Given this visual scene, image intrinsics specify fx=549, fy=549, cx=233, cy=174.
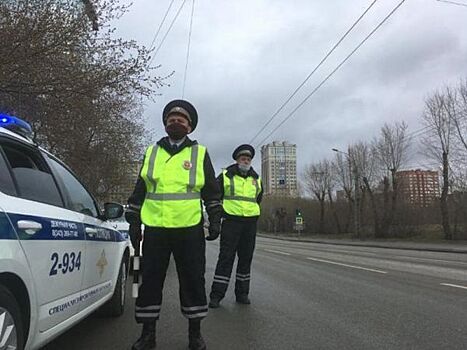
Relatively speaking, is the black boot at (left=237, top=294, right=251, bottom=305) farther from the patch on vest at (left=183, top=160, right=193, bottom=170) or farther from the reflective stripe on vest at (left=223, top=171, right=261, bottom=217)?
the patch on vest at (left=183, top=160, right=193, bottom=170)

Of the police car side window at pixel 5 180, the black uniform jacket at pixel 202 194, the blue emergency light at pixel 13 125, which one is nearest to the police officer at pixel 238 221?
the black uniform jacket at pixel 202 194

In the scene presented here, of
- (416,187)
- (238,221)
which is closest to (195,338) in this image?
(238,221)

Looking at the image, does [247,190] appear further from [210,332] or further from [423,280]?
[423,280]

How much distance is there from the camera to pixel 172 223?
4.84m

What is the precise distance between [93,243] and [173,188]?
91 centimetres

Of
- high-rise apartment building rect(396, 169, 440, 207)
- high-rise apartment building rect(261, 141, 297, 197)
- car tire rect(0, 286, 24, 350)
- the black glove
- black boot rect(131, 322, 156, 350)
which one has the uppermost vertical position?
high-rise apartment building rect(261, 141, 297, 197)

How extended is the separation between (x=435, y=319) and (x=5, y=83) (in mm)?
10439

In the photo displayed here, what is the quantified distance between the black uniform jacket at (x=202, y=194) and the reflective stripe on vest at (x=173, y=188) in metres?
0.06

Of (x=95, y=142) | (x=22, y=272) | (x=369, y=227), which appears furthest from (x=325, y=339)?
(x=369, y=227)

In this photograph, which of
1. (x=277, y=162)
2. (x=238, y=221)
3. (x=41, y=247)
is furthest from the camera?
(x=277, y=162)

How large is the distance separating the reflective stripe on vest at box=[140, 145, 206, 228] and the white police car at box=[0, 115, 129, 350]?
25.0 inches

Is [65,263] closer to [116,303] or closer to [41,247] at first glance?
[41,247]

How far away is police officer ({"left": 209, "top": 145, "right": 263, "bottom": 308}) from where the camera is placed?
723 cm

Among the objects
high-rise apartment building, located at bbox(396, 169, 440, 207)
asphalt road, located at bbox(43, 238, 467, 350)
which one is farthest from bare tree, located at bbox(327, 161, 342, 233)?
asphalt road, located at bbox(43, 238, 467, 350)
